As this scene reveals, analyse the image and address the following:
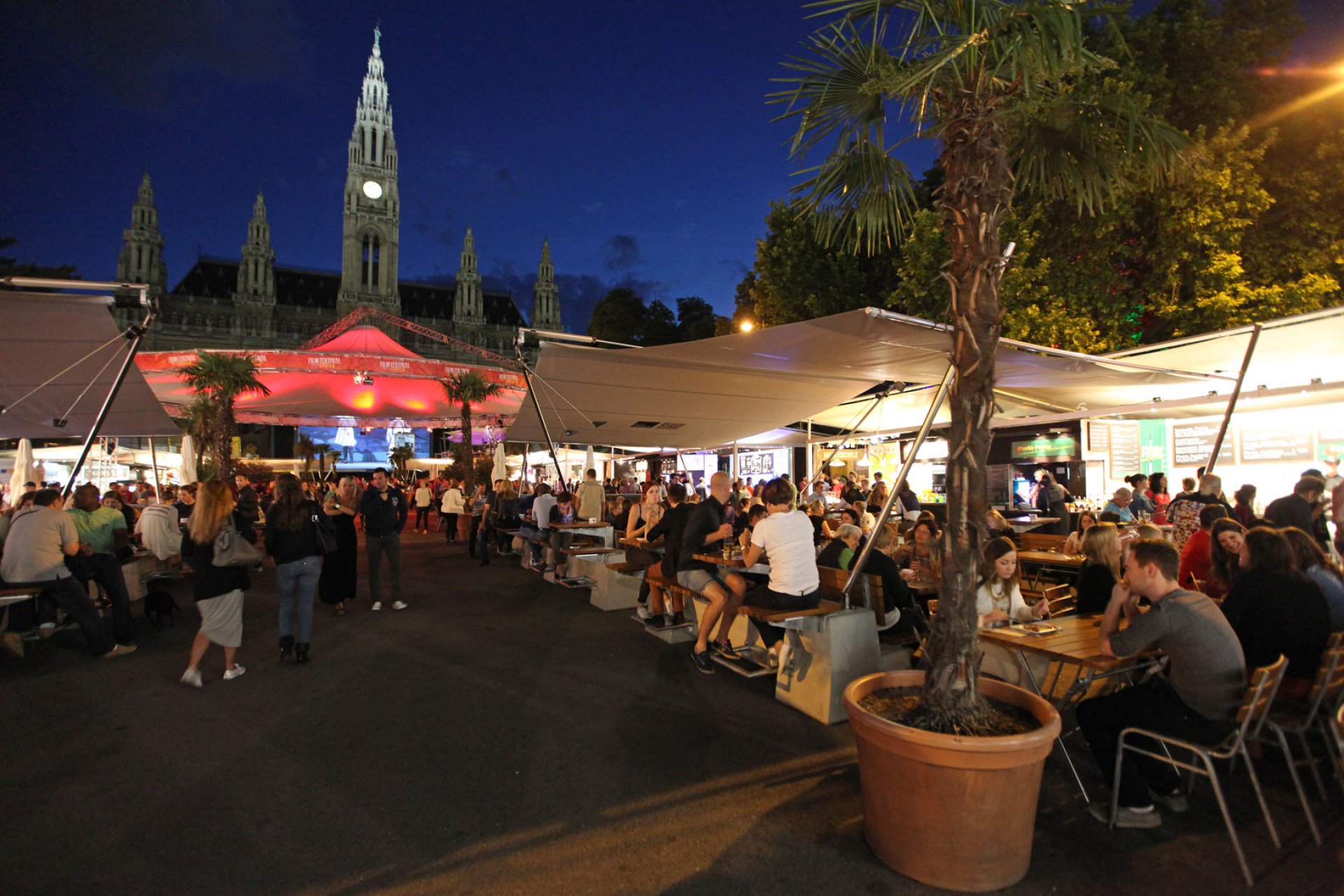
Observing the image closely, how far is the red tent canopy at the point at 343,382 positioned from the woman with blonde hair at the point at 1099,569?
1397 cm

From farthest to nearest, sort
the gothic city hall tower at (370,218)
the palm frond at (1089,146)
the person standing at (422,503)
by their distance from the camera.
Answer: the gothic city hall tower at (370,218) < the person standing at (422,503) < the palm frond at (1089,146)

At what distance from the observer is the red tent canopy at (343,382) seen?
1695 centimetres

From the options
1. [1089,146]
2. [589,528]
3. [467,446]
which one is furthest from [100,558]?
[467,446]

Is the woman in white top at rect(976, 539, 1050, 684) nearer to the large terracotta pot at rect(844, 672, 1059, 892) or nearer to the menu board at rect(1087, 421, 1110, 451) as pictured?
the large terracotta pot at rect(844, 672, 1059, 892)

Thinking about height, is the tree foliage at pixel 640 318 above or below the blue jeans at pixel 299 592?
above

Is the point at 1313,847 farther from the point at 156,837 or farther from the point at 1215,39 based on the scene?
the point at 1215,39

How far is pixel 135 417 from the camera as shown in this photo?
1059 cm

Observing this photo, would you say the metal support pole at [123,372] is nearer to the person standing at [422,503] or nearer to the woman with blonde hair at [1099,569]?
the woman with blonde hair at [1099,569]

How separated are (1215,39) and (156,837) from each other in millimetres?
16979

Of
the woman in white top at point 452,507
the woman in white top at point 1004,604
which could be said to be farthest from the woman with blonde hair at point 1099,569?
the woman in white top at point 452,507

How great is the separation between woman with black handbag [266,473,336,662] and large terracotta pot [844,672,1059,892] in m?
4.68

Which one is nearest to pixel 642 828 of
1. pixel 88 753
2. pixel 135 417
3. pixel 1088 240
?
pixel 88 753

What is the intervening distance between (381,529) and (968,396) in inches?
266

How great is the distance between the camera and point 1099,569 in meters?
4.35
